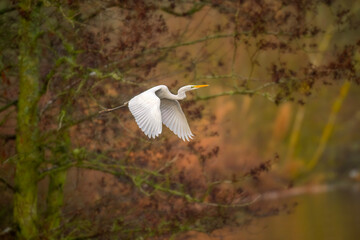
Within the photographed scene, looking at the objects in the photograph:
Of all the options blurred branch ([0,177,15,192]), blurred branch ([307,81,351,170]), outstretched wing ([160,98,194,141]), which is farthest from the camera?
blurred branch ([307,81,351,170])

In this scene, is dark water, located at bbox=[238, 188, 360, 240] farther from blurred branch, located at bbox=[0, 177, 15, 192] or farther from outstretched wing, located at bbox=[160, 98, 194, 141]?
outstretched wing, located at bbox=[160, 98, 194, 141]

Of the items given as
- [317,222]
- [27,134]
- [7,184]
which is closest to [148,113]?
[27,134]

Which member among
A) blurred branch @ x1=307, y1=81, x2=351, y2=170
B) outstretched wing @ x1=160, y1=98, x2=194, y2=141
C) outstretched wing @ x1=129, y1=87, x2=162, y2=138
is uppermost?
blurred branch @ x1=307, y1=81, x2=351, y2=170

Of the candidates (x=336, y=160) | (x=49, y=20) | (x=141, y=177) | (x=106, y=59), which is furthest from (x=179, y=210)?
(x=336, y=160)

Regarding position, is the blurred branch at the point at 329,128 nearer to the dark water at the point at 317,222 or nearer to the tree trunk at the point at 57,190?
the dark water at the point at 317,222

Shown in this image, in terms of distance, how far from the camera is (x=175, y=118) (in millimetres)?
6059

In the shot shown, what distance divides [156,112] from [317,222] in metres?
10.1

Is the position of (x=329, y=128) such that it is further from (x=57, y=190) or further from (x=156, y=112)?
(x=156, y=112)

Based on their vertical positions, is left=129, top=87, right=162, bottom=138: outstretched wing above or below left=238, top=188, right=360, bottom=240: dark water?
below

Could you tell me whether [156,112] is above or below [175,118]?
below

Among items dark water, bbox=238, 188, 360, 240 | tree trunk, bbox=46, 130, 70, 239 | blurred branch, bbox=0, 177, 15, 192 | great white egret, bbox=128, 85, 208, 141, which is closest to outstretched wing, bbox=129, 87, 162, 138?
great white egret, bbox=128, 85, 208, 141

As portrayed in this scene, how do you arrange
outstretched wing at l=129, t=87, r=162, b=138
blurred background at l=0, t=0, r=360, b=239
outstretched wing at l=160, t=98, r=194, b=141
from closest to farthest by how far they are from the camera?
outstretched wing at l=129, t=87, r=162, b=138
outstretched wing at l=160, t=98, r=194, b=141
blurred background at l=0, t=0, r=360, b=239

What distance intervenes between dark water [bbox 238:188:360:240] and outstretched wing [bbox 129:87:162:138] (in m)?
6.26

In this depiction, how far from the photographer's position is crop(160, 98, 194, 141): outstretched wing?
5973 mm
